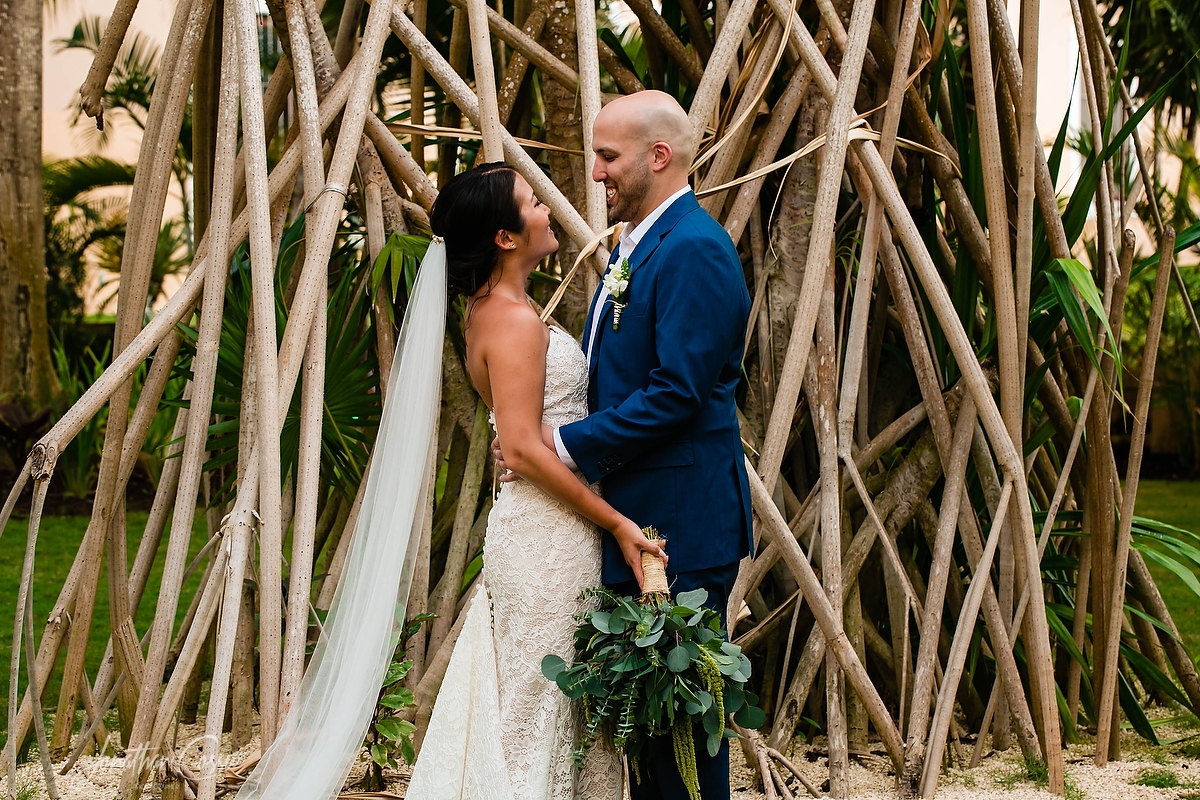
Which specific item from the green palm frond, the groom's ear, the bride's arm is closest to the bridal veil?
the bride's arm

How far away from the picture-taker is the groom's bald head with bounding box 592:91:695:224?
2.05m

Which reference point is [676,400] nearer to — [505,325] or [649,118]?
[505,325]

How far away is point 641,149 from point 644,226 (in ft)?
0.47

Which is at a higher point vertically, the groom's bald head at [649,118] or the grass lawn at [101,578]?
the groom's bald head at [649,118]

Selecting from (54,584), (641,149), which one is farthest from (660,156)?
(54,584)

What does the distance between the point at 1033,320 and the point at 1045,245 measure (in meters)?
0.24

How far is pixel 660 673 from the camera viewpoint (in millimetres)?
1896

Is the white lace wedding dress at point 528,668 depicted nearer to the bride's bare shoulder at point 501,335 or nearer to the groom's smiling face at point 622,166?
the bride's bare shoulder at point 501,335

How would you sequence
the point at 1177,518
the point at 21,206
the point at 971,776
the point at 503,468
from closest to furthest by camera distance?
the point at 503,468 → the point at 971,776 → the point at 1177,518 → the point at 21,206

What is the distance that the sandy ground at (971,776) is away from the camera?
9.41 feet

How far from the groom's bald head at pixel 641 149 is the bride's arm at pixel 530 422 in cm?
30

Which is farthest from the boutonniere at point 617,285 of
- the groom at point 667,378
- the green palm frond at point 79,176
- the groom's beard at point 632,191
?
the green palm frond at point 79,176

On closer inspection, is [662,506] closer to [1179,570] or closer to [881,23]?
[1179,570]

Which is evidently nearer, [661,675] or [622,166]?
[661,675]
